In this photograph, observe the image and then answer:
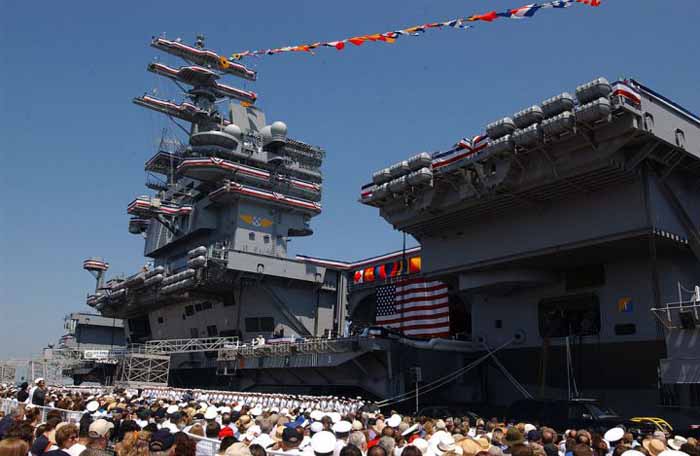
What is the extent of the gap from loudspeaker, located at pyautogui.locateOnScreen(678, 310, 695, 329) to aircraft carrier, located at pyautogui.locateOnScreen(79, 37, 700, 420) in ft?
0.20

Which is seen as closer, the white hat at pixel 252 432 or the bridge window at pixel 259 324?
the white hat at pixel 252 432

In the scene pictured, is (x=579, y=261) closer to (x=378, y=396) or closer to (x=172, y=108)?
(x=378, y=396)

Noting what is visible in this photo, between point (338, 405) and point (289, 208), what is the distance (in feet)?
89.4

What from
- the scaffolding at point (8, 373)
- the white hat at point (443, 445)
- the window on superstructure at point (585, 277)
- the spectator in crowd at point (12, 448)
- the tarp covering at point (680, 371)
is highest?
the window on superstructure at point (585, 277)

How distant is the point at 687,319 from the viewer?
61.5ft

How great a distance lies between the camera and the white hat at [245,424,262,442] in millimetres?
9045

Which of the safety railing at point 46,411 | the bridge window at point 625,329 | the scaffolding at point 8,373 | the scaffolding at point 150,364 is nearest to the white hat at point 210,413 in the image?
the safety railing at point 46,411

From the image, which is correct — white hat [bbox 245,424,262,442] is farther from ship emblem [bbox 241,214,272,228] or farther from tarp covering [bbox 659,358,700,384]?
ship emblem [bbox 241,214,272,228]

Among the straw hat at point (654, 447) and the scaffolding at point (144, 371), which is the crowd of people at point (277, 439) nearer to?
the straw hat at point (654, 447)

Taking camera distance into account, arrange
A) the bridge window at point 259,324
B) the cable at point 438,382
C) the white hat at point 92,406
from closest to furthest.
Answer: the white hat at point 92,406 < the cable at point 438,382 < the bridge window at point 259,324

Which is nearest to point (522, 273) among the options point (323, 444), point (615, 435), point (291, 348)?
point (291, 348)

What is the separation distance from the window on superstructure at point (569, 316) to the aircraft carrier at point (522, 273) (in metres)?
0.06

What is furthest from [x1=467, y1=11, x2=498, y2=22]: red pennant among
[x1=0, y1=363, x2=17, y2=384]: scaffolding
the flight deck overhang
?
[x1=0, y1=363, x2=17, y2=384]: scaffolding

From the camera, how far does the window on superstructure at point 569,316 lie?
982 inches
